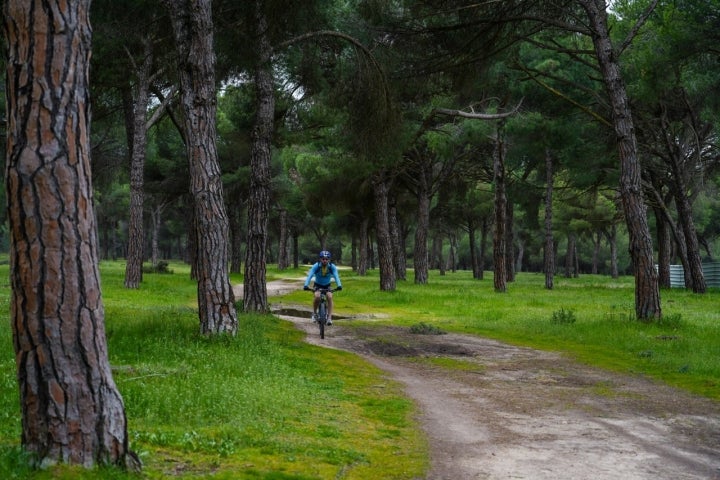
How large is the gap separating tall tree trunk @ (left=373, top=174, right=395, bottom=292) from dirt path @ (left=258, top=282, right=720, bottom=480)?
55.8 ft

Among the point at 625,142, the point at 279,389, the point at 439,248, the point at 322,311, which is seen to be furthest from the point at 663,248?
the point at 439,248

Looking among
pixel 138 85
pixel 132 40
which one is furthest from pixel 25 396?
pixel 138 85

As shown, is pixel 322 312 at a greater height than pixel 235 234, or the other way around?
pixel 235 234

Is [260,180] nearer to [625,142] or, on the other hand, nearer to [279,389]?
[625,142]

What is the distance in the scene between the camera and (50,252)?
462 centimetres

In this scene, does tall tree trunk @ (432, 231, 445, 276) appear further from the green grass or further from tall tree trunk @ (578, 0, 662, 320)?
tall tree trunk @ (578, 0, 662, 320)

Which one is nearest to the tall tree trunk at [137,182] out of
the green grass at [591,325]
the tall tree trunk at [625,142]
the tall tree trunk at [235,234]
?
the green grass at [591,325]

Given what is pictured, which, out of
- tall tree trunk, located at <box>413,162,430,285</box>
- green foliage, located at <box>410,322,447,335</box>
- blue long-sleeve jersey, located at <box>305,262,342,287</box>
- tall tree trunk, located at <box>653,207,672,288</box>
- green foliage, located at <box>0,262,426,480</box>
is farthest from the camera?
tall tree trunk, located at <box>413,162,430,285</box>

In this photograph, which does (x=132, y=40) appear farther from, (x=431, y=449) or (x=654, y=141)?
(x=654, y=141)

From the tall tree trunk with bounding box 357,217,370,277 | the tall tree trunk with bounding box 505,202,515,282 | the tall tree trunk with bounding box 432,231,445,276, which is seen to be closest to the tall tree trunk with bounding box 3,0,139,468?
the tall tree trunk with bounding box 505,202,515,282

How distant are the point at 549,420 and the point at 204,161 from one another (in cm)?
724

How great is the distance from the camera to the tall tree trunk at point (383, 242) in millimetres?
30469

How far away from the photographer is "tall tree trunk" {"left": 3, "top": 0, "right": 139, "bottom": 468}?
15.1 feet

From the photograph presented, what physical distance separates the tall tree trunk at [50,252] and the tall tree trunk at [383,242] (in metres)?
25.4
